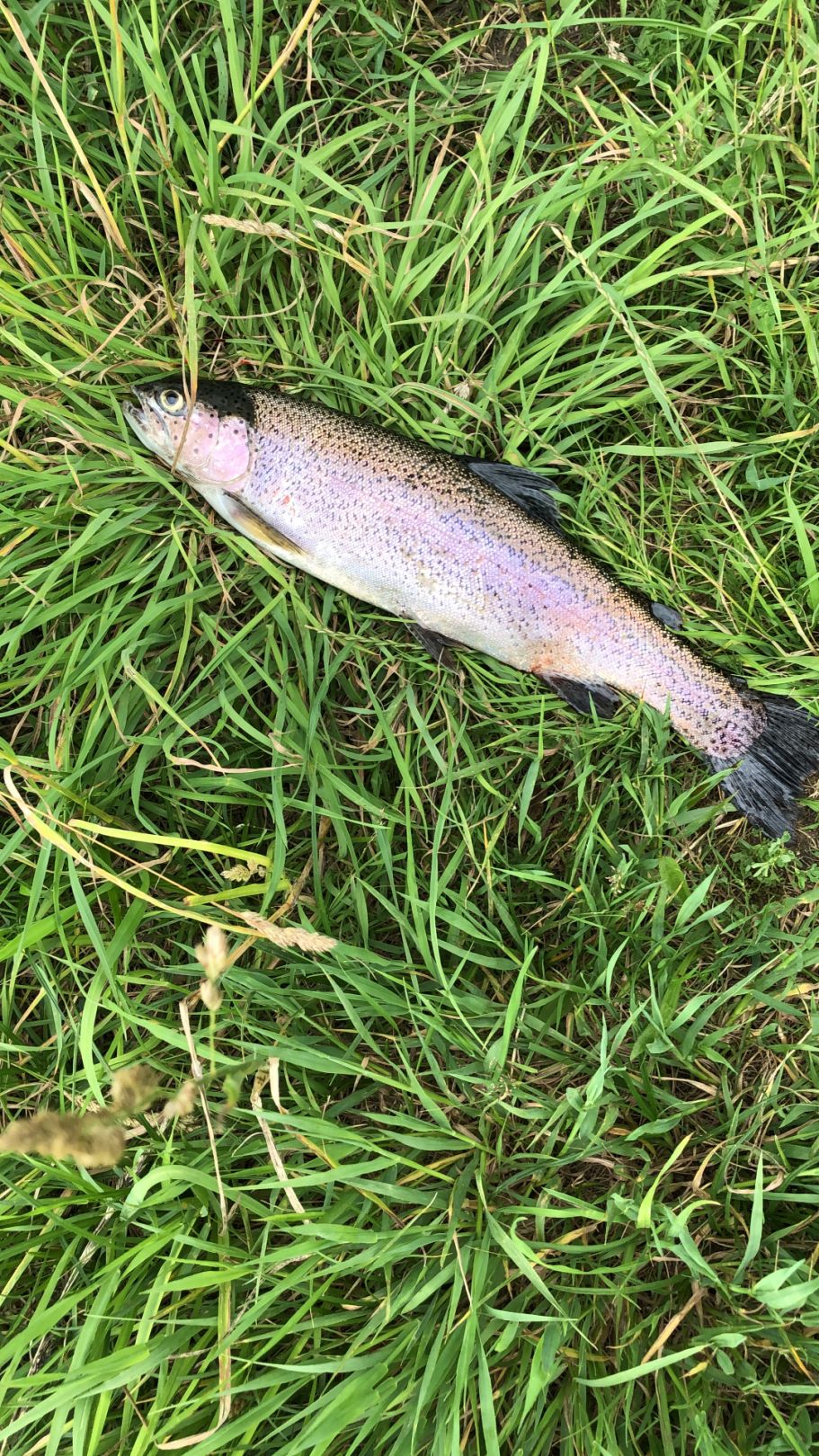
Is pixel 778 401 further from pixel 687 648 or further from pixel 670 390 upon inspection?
pixel 687 648

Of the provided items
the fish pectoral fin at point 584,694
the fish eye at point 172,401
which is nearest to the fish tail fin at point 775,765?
the fish pectoral fin at point 584,694

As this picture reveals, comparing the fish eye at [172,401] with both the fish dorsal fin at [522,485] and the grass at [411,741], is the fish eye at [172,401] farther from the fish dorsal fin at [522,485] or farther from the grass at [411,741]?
the fish dorsal fin at [522,485]

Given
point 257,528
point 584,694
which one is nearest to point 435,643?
point 584,694

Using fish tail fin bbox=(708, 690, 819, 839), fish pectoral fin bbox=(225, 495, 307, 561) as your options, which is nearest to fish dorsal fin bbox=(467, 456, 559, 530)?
fish pectoral fin bbox=(225, 495, 307, 561)

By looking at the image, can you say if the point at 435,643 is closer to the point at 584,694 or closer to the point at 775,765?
the point at 584,694

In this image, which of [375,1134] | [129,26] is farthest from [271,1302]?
[129,26]

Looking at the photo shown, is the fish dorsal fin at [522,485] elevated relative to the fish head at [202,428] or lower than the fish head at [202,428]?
elevated
